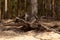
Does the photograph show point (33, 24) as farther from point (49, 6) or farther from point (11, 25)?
point (49, 6)

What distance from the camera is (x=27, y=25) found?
2.22 m

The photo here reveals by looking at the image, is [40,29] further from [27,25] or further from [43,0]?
[43,0]

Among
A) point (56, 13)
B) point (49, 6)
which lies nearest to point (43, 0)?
point (49, 6)

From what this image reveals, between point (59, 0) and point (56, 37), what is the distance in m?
2.72

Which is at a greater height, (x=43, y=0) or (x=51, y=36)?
(x=43, y=0)

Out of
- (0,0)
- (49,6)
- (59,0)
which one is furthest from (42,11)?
(0,0)

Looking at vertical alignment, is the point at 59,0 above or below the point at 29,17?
above

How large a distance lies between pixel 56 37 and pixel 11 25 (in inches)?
34.9

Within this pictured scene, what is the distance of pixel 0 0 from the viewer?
4238mm

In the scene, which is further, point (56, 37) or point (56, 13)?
point (56, 13)

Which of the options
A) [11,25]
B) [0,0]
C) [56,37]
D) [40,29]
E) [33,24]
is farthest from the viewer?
[0,0]

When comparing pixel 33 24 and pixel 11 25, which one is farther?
pixel 11 25

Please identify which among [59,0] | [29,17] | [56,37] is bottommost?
[56,37]

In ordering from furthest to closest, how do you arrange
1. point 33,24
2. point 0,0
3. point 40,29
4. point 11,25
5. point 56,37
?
point 0,0 < point 11,25 < point 33,24 < point 40,29 < point 56,37
